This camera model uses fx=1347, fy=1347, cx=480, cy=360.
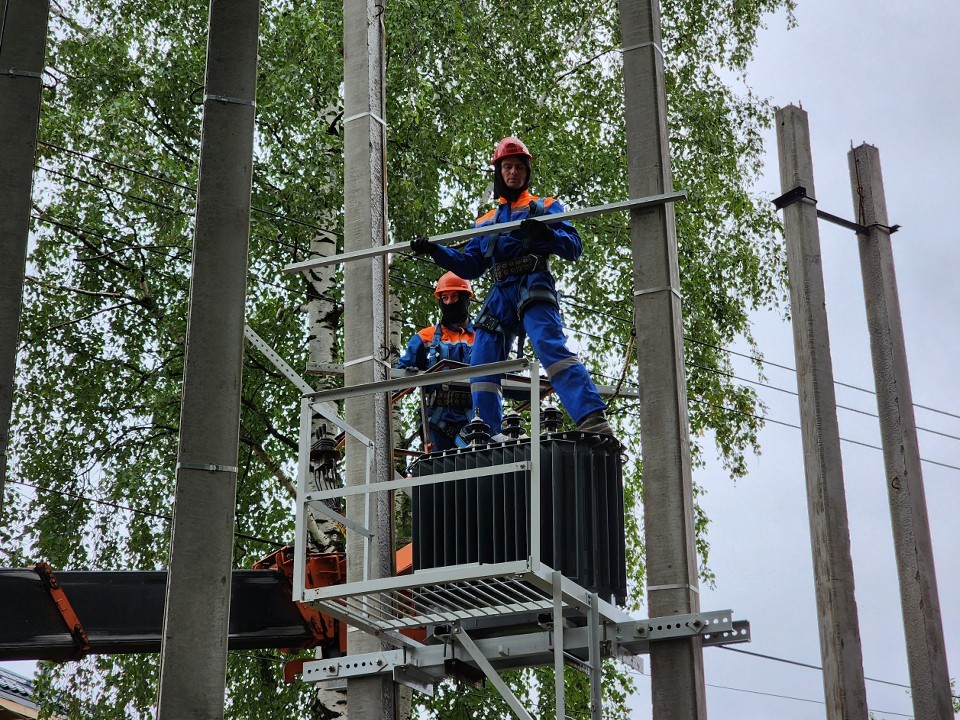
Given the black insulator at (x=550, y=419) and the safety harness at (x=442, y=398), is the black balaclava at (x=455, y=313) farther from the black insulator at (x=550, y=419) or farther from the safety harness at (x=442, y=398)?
the black insulator at (x=550, y=419)

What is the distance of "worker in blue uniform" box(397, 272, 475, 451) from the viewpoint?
1071 cm

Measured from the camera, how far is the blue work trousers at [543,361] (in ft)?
24.6

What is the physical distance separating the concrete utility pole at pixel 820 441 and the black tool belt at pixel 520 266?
58.5 inches

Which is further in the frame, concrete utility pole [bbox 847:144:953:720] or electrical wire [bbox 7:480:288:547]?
electrical wire [bbox 7:480:288:547]

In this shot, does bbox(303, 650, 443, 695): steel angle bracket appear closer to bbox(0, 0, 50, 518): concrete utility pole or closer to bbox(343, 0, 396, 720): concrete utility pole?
bbox(343, 0, 396, 720): concrete utility pole

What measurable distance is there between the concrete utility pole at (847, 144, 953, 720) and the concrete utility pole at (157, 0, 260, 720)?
179 inches

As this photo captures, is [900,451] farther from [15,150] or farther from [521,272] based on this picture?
[15,150]

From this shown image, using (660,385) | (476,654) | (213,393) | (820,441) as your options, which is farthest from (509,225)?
(213,393)

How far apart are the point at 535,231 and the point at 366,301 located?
1.20 m

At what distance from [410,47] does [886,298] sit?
838 cm

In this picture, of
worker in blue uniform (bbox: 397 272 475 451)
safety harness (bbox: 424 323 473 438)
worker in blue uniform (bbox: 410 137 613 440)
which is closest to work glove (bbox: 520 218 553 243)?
worker in blue uniform (bbox: 410 137 613 440)

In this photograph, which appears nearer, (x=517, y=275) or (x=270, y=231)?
(x=517, y=275)

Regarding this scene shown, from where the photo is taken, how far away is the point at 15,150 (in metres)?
6.45

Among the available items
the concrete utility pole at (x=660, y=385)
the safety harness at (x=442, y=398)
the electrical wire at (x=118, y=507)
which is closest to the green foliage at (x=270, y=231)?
the electrical wire at (x=118, y=507)
